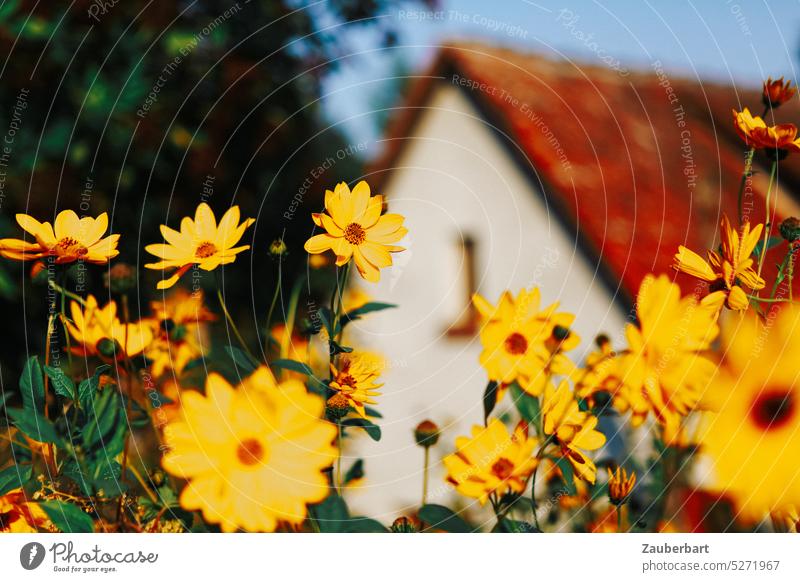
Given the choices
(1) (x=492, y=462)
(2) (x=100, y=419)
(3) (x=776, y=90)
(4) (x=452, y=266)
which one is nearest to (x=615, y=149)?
(4) (x=452, y=266)

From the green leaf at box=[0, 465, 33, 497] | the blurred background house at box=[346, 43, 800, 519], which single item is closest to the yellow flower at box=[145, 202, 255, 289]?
the green leaf at box=[0, 465, 33, 497]

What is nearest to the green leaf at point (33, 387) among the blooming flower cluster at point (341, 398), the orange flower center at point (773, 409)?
the blooming flower cluster at point (341, 398)

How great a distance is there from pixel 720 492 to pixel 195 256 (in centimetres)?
57

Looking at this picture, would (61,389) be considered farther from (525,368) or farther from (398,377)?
(398,377)

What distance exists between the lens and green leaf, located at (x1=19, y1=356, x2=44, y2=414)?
23.1 inches

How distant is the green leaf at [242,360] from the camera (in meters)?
0.55

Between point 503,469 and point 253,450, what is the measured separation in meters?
0.21

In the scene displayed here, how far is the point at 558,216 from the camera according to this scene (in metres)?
3.01

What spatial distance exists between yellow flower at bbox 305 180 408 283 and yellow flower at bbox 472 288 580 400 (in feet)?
0.31

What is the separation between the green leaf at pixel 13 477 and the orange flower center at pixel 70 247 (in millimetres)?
197

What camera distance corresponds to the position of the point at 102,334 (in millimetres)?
624

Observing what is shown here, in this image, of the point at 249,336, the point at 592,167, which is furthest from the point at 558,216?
the point at 249,336

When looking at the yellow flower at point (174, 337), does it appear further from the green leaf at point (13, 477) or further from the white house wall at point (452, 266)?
the white house wall at point (452, 266)

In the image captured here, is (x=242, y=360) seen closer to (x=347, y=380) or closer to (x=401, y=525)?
(x=347, y=380)
